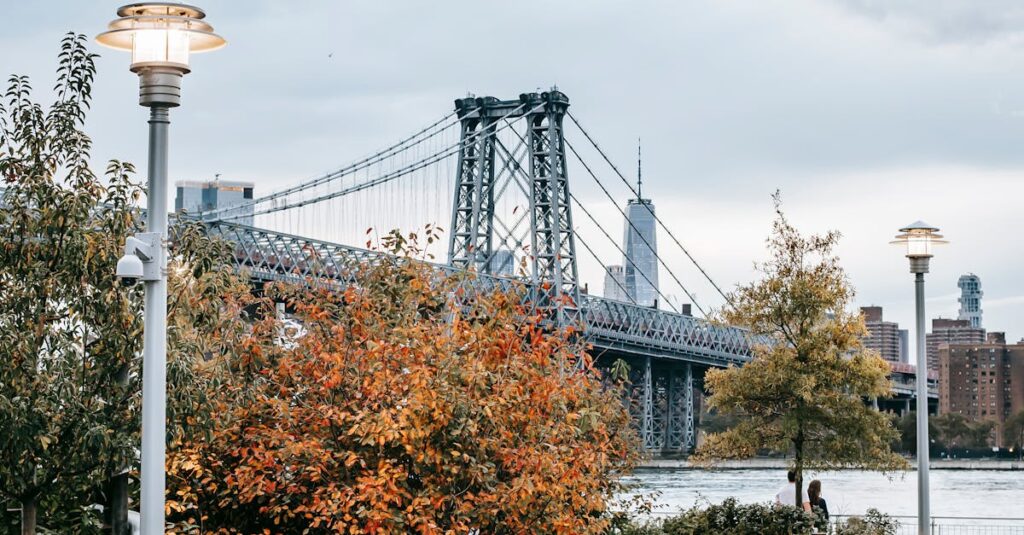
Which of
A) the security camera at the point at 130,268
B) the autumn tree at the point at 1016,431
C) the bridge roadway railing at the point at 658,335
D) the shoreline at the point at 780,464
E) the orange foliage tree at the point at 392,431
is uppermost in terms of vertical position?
the bridge roadway railing at the point at 658,335

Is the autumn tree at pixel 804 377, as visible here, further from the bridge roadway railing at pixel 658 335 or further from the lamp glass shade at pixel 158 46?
the bridge roadway railing at pixel 658 335

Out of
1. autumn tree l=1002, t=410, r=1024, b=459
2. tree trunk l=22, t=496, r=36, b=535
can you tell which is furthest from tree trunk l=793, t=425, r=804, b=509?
autumn tree l=1002, t=410, r=1024, b=459

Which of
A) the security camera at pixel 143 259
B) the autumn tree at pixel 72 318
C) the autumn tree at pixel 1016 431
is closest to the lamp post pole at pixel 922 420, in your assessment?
the autumn tree at pixel 72 318

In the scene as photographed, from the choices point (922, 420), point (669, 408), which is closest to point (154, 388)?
point (922, 420)

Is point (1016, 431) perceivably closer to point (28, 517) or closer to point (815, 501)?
point (815, 501)

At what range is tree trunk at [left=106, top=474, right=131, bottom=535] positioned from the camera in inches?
556

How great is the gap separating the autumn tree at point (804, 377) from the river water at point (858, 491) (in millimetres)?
14135

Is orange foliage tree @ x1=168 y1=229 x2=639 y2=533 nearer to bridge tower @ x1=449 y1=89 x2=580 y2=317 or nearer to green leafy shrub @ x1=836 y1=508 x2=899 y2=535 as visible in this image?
green leafy shrub @ x1=836 y1=508 x2=899 y2=535

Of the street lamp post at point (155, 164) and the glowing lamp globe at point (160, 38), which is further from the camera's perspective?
the glowing lamp globe at point (160, 38)

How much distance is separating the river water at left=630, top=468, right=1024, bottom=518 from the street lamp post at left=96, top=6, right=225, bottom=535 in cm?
3408

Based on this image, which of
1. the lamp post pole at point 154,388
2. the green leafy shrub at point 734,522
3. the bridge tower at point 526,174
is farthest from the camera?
the bridge tower at point 526,174

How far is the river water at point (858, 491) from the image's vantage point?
54594mm

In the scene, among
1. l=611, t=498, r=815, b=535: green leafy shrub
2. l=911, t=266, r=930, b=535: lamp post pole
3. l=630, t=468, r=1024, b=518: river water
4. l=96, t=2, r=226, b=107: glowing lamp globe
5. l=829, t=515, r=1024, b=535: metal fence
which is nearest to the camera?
l=96, t=2, r=226, b=107: glowing lamp globe

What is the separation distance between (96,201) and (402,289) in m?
4.60
